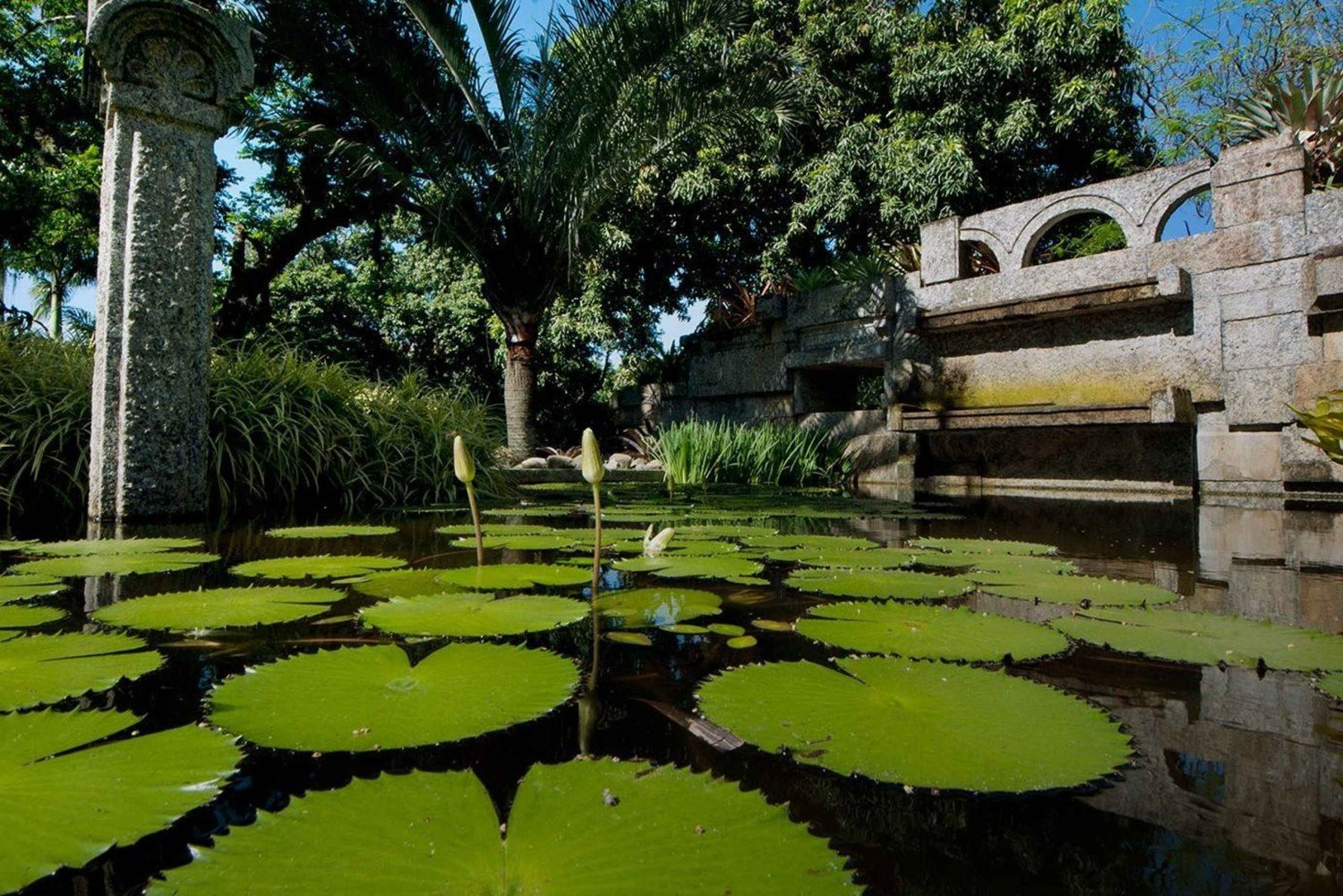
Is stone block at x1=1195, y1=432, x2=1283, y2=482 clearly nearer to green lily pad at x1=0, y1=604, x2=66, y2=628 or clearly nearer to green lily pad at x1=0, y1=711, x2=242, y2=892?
green lily pad at x1=0, y1=711, x2=242, y2=892

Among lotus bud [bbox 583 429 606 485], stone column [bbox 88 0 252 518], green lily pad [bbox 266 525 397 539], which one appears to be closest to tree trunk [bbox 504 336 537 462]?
stone column [bbox 88 0 252 518]

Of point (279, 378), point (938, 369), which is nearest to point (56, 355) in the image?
point (279, 378)

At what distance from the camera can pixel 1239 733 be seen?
29.9 inches

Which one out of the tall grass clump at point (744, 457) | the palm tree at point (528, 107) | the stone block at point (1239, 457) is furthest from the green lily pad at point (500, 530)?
the stone block at point (1239, 457)

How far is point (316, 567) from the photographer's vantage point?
5.43ft

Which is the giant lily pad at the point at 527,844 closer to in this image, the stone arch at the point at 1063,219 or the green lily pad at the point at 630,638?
the green lily pad at the point at 630,638

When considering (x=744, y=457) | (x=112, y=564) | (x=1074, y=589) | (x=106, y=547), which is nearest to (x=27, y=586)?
(x=112, y=564)

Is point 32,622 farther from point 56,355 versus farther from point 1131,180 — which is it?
point 1131,180

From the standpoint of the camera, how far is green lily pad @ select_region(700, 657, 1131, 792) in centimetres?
64

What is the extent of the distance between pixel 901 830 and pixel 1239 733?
463 mm

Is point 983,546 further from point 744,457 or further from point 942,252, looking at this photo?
point 942,252

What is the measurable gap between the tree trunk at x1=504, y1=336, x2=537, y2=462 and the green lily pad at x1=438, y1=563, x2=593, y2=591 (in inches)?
190

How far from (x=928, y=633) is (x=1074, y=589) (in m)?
0.56

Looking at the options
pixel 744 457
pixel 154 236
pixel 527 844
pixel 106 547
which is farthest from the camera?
pixel 744 457
